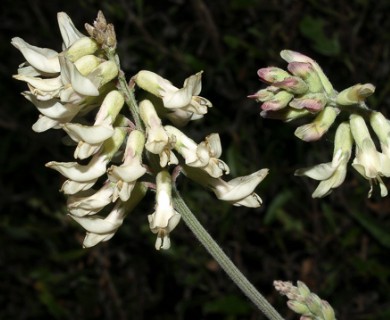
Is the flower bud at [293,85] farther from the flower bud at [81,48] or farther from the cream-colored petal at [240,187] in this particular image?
the flower bud at [81,48]

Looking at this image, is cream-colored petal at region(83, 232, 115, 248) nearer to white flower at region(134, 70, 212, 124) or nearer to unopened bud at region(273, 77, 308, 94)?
white flower at region(134, 70, 212, 124)

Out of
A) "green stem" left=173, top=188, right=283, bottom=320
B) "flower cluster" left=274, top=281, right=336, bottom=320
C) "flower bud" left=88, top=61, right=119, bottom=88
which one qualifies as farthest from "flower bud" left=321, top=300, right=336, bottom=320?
"flower bud" left=88, top=61, right=119, bottom=88

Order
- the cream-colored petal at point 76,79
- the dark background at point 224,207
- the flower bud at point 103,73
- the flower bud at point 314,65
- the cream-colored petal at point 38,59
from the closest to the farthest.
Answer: the cream-colored petal at point 76,79 < the flower bud at point 103,73 < the cream-colored petal at point 38,59 < the flower bud at point 314,65 < the dark background at point 224,207

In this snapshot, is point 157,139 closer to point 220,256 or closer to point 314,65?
point 220,256

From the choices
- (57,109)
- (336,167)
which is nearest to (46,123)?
(57,109)

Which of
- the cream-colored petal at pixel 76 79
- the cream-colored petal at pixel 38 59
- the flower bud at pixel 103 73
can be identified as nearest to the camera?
the cream-colored petal at pixel 76 79

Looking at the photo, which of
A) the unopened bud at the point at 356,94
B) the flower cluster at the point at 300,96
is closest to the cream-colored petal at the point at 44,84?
the flower cluster at the point at 300,96
